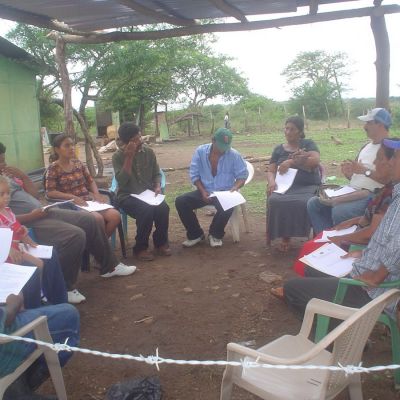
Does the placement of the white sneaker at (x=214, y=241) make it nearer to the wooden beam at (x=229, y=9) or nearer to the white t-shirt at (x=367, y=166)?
the white t-shirt at (x=367, y=166)

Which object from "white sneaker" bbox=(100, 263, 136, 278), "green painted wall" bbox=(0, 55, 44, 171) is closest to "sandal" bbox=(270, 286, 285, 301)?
"white sneaker" bbox=(100, 263, 136, 278)

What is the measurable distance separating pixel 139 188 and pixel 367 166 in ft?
7.79

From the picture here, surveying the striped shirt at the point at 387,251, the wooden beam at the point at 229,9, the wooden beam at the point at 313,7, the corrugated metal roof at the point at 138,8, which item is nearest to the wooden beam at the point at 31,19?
the corrugated metal roof at the point at 138,8

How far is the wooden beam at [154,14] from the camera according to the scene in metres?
4.61

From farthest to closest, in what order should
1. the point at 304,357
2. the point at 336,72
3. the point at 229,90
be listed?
the point at 336,72 → the point at 229,90 → the point at 304,357

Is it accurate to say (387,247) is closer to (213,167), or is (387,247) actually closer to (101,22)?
(213,167)

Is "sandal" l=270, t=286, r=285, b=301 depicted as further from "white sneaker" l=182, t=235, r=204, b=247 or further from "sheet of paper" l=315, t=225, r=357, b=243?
"white sneaker" l=182, t=235, r=204, b=247

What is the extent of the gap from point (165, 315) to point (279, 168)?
2214 mm

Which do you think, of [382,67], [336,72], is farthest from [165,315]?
[336,72]

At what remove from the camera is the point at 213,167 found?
5.44 metres

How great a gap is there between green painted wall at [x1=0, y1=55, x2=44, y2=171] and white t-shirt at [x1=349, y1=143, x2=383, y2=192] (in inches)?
270

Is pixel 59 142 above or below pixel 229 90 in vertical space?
below

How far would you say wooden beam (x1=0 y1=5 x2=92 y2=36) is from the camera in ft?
15.4

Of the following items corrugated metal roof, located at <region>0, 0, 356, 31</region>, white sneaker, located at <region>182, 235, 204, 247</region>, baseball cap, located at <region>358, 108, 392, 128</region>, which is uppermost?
corrugated metal roof, located at <region>0, 0, 356, 31</region>
